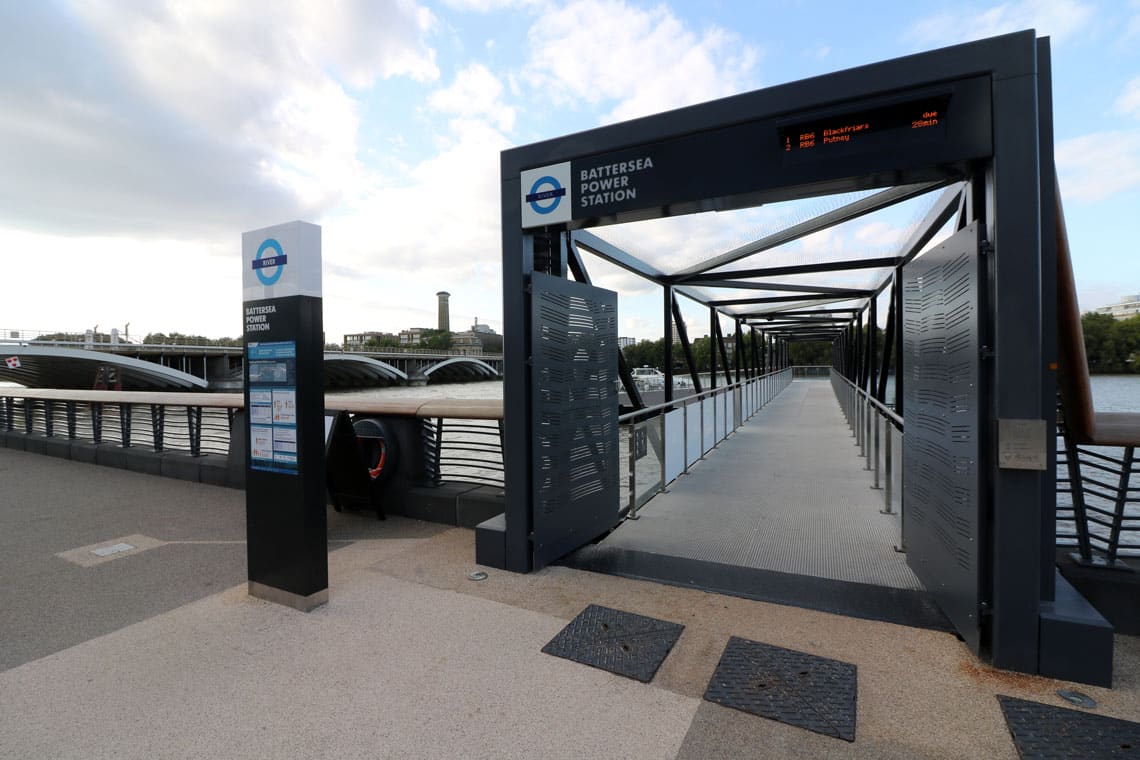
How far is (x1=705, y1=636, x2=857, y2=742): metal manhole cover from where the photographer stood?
199 centimetres

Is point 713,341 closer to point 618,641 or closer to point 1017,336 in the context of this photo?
point 1017,336

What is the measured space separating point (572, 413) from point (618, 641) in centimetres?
161

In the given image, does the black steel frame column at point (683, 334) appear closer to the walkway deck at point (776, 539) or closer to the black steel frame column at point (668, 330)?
the black steel frame column at point (668, 330)

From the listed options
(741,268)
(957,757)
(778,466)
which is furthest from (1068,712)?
(741,268)

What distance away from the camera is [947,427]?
2729 mm

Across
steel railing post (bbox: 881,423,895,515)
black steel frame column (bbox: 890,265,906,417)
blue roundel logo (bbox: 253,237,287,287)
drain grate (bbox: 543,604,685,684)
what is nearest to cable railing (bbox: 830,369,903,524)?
steel railing post (bbox: 881,423,895,515)

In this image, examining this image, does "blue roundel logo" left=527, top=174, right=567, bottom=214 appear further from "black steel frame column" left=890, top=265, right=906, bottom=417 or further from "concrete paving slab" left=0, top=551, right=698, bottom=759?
"black steel frame column" left=890, top=265, right=906, bottom=417

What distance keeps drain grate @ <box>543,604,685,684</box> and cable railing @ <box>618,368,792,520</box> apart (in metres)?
2.10

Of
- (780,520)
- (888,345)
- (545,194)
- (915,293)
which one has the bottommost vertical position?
(780,520)

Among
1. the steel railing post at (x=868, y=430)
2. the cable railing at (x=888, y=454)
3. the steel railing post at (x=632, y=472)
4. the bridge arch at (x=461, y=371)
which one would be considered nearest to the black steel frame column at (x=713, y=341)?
the steel railing post at (x=868, y=430)

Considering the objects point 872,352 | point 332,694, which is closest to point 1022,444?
point 332,694

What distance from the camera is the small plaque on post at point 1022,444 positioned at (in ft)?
7.38

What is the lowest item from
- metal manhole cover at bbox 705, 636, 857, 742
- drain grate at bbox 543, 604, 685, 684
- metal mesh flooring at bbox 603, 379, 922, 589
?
metal mesh flooring at bbox 603, 379, 922, 589

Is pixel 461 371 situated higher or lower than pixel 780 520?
higher
